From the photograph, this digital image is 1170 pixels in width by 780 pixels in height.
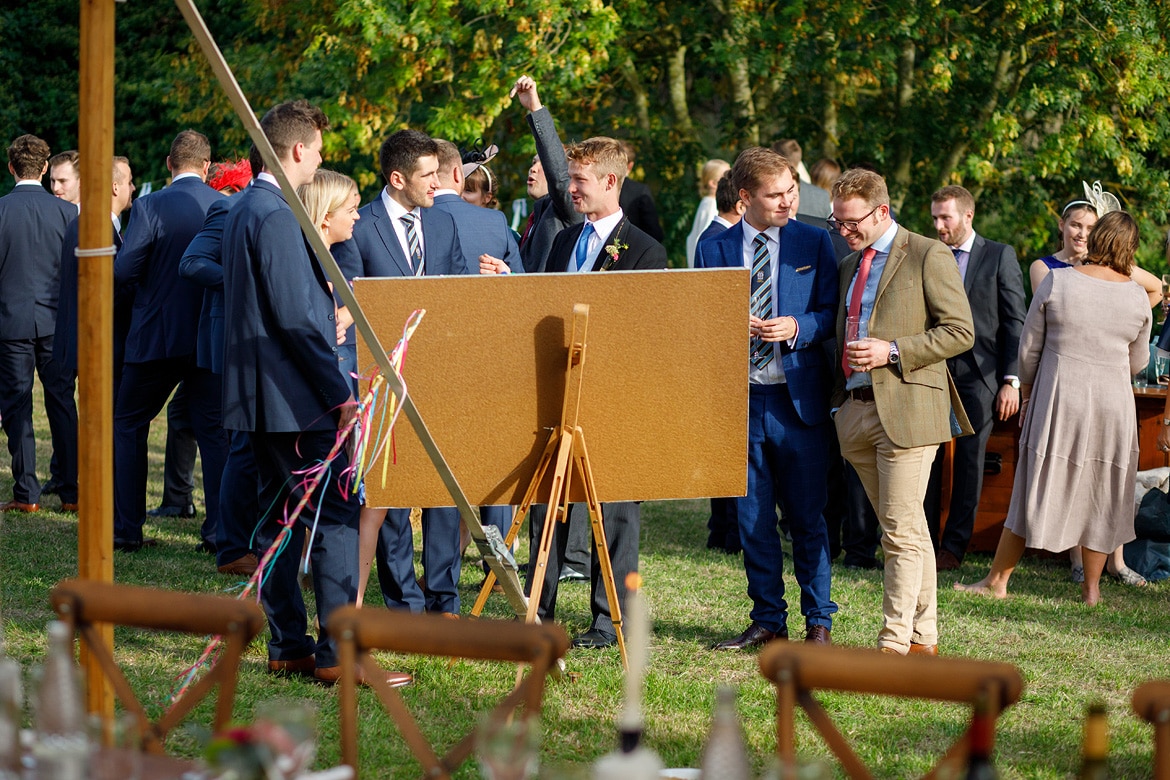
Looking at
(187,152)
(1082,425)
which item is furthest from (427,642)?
(187,152)

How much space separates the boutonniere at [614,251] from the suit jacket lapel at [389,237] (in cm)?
83

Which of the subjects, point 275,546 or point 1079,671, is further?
point 1079,671

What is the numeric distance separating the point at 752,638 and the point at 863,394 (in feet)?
3.82

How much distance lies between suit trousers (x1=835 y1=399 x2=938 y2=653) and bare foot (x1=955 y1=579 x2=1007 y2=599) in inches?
64.1

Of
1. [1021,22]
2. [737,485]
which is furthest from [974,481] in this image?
[1021,22]

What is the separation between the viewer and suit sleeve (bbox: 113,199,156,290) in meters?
7.13

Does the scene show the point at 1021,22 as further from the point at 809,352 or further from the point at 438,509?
the point at 438,509

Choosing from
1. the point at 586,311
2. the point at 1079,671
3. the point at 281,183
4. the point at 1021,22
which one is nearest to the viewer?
the point at 281,183

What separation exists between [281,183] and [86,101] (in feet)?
1.77

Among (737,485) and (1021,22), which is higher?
(1021,22)

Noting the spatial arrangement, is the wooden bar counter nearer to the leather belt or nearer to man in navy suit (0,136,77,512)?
the leather belt

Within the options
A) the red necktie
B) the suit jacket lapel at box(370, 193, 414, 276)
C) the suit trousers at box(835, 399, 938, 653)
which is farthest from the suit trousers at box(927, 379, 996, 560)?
the suit jacket lapel at box(370, 193, 414, 276)

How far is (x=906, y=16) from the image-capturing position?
11562mm

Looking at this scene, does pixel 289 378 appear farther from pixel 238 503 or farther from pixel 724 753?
pixel 724 753
